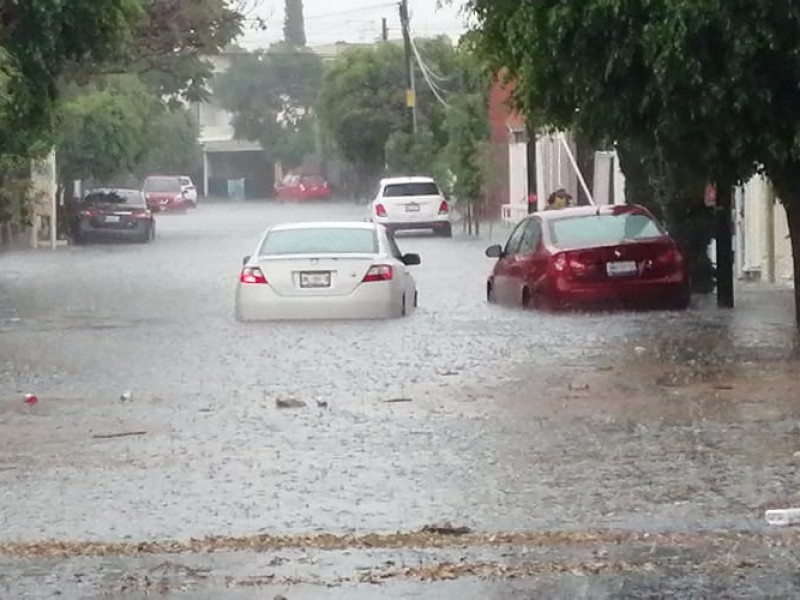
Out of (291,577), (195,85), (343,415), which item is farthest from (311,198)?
(291,577)

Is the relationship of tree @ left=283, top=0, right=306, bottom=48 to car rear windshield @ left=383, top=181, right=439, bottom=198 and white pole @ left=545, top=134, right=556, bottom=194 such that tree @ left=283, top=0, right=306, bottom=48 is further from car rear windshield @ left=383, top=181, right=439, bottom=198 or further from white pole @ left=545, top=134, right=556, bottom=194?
car rear windshield @ left=383, top=181, right=439, bottom=198

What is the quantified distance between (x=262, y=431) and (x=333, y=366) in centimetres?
406

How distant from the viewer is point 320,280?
69.1ft

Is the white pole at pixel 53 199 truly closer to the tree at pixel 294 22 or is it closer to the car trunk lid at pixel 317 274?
the car trunk lid at pixel 317 274

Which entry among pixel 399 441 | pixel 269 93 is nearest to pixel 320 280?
pixel 399 441

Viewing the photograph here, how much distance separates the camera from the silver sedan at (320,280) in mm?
21031

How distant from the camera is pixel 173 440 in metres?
12.8

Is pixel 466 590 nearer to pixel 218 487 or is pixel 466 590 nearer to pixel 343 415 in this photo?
pixel 218 487

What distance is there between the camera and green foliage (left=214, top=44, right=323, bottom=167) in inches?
4277

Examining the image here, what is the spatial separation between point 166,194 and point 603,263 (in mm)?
57570

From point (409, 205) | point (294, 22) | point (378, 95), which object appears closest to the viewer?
point (409, 205)

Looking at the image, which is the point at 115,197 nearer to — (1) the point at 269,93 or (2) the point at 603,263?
(2) the point at 603,263

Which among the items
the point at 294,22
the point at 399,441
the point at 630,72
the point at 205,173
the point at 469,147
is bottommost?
the point at 399,441

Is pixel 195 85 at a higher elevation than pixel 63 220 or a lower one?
higher
